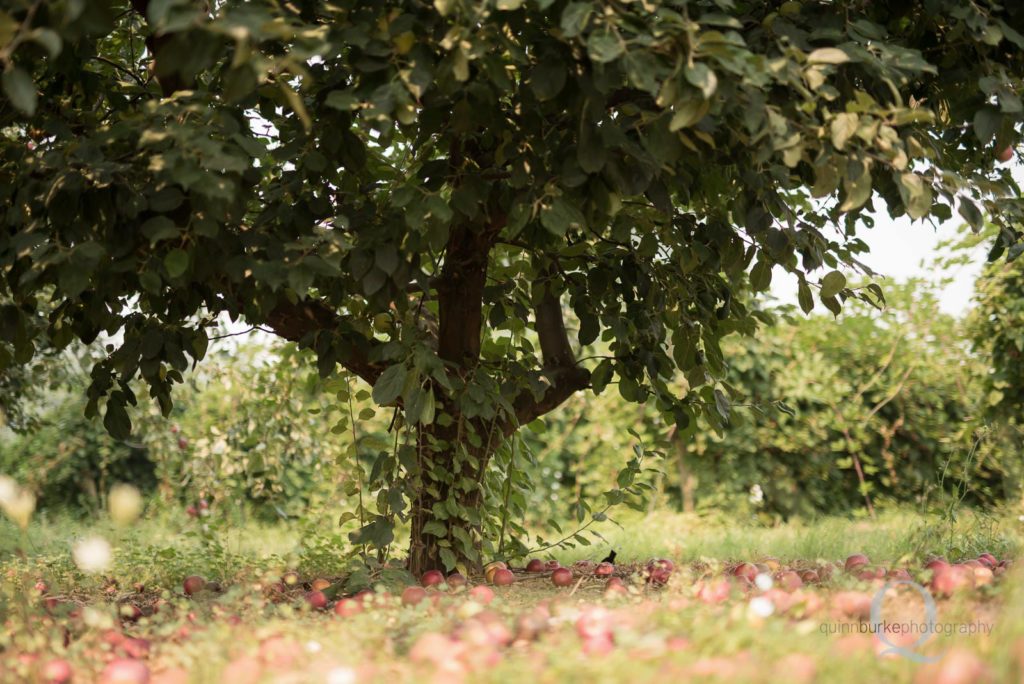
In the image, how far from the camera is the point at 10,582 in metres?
3.07

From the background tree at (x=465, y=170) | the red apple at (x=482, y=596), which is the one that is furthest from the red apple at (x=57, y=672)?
the red apple at (x=482, y=596)

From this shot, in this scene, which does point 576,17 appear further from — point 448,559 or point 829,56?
point 448,559

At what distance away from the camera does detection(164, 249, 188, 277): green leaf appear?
2.02m

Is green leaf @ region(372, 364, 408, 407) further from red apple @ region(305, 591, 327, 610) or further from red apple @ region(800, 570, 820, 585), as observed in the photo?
red apple @ region(800, 570, 820, 585)

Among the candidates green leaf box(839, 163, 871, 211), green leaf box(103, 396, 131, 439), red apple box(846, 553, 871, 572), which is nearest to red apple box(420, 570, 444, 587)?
green leaf box(103, 396, 131, 439)

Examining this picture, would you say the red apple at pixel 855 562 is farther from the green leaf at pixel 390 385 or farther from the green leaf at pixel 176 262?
the green leaf at pixel 176 262

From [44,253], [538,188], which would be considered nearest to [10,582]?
[44,253]

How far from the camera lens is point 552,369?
3.34m

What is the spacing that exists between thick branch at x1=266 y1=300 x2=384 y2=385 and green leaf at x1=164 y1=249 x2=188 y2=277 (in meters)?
0.72

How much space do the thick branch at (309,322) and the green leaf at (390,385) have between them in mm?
211

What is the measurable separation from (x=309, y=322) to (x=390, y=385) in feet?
1.78

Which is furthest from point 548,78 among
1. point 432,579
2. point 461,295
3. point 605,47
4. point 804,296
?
point 432,579

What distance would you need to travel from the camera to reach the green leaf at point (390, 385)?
2.49 meters

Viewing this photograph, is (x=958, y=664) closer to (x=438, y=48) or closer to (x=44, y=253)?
(x=438, y=48)
